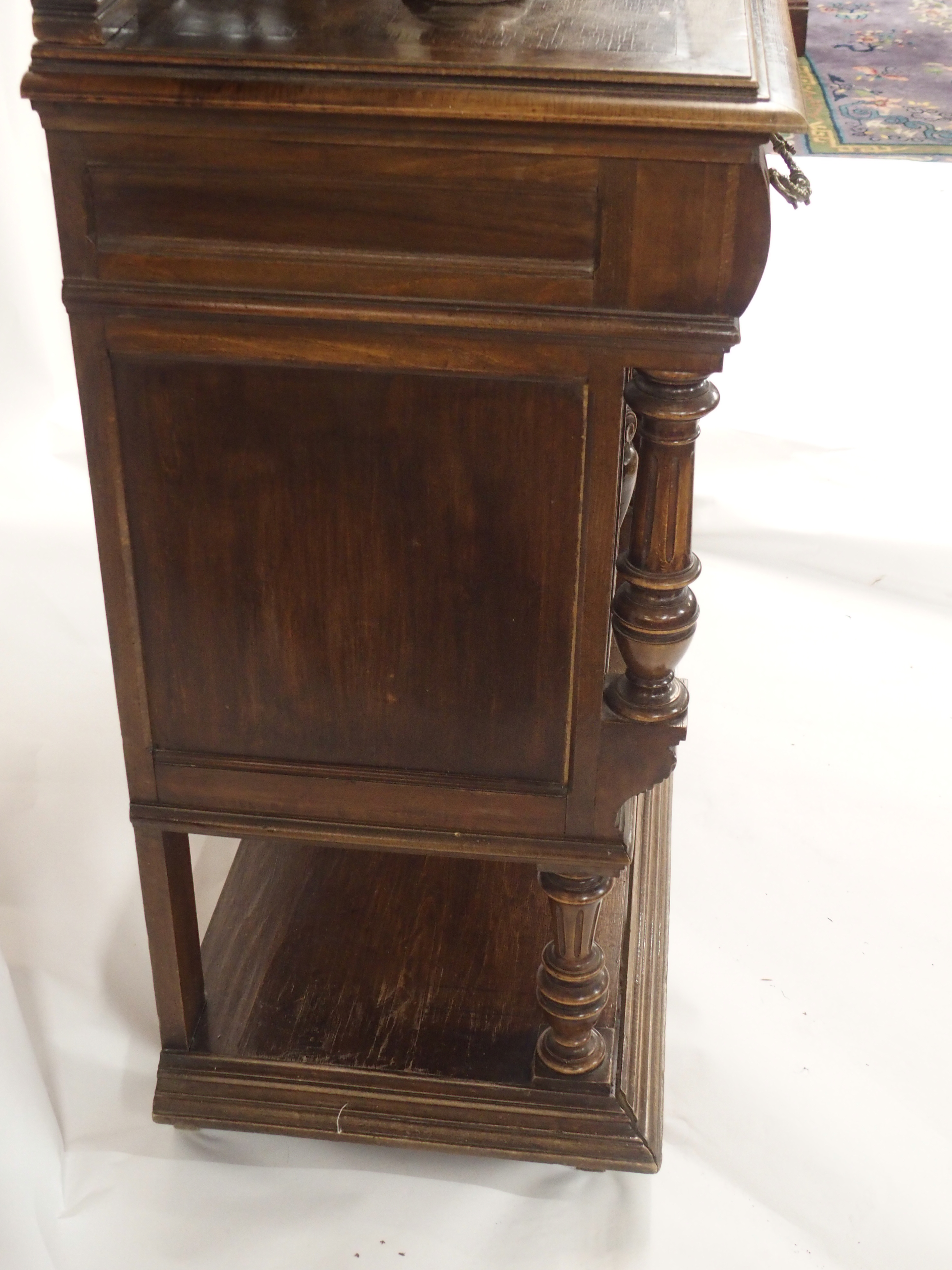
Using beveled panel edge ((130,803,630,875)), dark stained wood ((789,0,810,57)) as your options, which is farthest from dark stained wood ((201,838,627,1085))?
dark stained wood ((789,0,810,57))

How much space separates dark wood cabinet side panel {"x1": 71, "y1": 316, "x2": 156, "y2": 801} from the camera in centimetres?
87

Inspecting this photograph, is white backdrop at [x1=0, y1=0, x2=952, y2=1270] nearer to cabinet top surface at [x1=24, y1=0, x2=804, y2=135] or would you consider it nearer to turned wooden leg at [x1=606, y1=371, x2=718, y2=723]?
turned wooden leg at [x1=606, y1=371, x2=718, y2=723]

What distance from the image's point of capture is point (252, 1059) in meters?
1.17

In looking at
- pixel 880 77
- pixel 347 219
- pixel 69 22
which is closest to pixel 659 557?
pixel 347 219

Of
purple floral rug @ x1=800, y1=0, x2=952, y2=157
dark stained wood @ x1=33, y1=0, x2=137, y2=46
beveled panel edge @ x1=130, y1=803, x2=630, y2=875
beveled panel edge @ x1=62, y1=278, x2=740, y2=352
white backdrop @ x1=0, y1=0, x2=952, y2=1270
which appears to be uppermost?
dark stained wood @ x1=33, y1=0, x2=137, y2=46

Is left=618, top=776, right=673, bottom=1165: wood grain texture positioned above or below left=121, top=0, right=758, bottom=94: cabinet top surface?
below

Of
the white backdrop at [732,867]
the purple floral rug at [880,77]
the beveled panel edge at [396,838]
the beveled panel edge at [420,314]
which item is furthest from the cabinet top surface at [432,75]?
the purple floral rug at [880,77]

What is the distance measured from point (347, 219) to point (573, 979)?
0.58m

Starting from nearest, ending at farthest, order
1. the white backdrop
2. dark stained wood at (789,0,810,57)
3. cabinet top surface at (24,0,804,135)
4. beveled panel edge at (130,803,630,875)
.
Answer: cabinet top surface at (24,0,804,135)
beveled panel edge at (130,803,630,875)
the white backdrop
dark stained wood at (789,0,810,57)

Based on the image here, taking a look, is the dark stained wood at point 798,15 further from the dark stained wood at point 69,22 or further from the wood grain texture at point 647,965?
the dark stained wood at point 69,22

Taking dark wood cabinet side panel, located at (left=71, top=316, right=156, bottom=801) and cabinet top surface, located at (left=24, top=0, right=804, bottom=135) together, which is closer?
cabinet top surface, located at (left=24, top=0, right=804, bottom=135)

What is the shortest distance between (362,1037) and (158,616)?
43 centimetres

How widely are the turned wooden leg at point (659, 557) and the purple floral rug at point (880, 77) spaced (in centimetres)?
193

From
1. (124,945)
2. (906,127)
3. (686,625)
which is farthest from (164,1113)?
(906,127)
